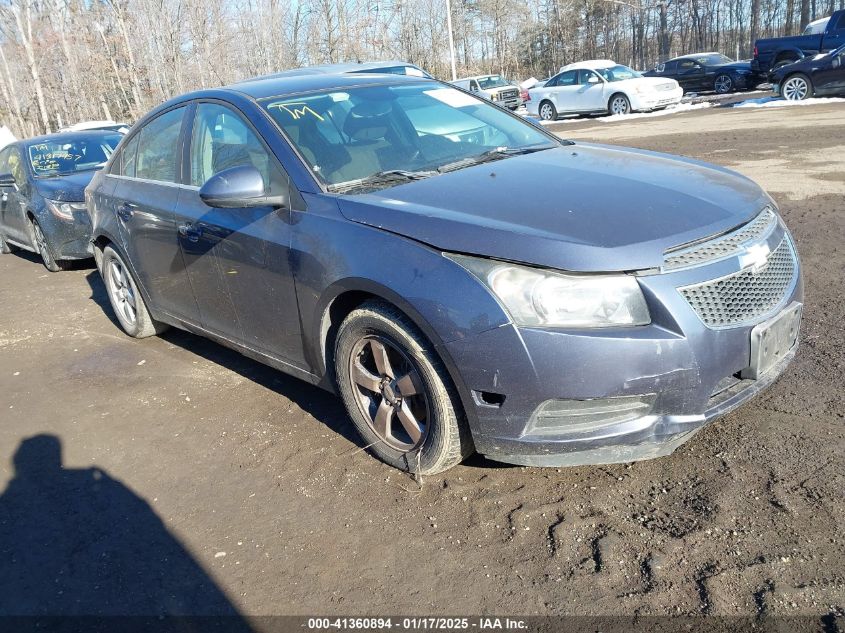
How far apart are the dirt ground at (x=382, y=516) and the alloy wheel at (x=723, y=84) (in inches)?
908

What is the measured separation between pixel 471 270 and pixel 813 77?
62.5ft

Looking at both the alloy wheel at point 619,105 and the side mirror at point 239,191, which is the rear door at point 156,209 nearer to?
the side mirror at point 239,191

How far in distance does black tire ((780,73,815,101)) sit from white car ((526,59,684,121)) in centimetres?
354

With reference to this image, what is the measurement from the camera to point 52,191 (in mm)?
8477

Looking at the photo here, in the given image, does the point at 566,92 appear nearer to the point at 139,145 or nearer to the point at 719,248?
the point at 139,145

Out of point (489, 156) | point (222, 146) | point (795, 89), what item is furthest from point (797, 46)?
point (222, 146)

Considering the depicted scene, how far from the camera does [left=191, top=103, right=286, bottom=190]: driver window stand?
12.3 ft

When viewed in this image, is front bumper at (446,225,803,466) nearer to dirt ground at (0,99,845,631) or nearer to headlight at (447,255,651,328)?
headlight at (447,255,651,328)

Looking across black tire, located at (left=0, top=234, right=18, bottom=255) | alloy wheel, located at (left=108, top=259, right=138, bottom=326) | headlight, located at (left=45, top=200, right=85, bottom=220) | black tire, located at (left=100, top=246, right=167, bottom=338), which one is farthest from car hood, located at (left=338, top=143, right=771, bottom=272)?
black tire, located at (left=0, top=234, right=18, bottom=255)

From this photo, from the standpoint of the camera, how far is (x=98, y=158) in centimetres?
941

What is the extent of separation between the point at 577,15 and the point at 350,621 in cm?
5160

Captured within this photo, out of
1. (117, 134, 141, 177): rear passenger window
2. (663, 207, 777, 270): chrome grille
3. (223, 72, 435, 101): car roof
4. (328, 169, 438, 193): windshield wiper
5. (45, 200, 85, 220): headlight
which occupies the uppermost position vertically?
(223, 72, 435, 101): car roof

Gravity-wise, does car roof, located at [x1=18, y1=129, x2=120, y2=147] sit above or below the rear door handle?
above

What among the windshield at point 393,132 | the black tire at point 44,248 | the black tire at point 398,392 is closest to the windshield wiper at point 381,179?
the windshield at point 393,132
